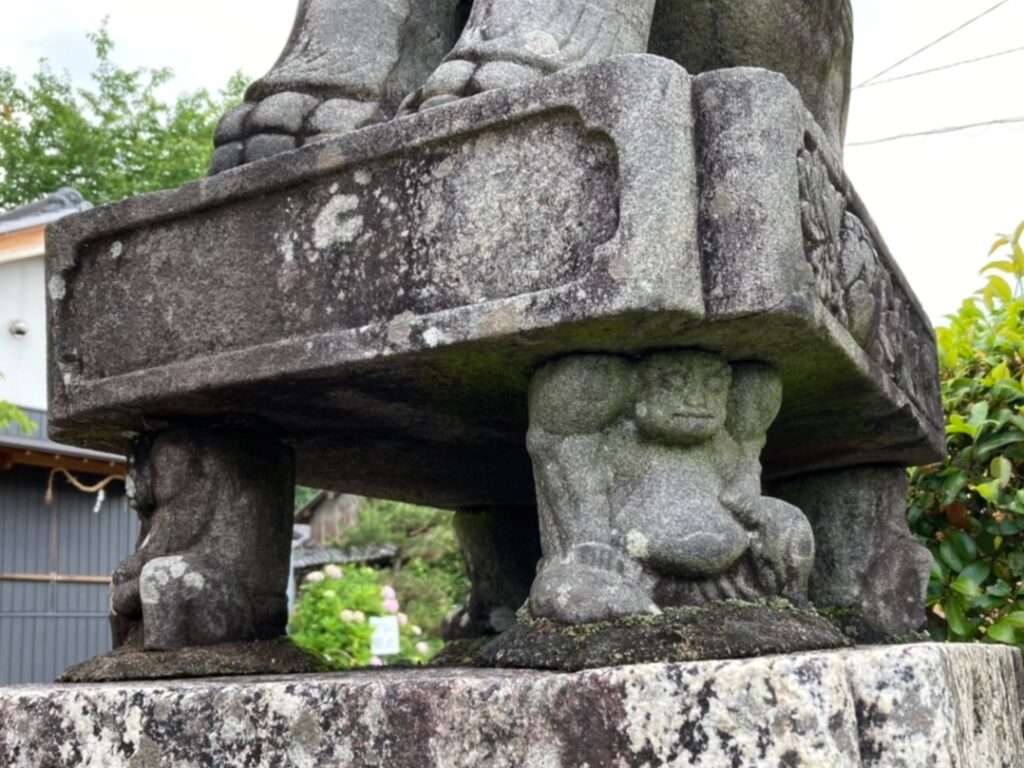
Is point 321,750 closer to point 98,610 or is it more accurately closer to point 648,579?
point 648,579

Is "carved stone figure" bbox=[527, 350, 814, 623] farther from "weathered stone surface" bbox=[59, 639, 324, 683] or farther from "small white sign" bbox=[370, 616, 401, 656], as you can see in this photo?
"small white sign" bbox=[370, 616, 401, 656]

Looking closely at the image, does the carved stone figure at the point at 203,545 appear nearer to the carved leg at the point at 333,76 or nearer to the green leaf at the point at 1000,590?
the carved leg at the point at 333,76

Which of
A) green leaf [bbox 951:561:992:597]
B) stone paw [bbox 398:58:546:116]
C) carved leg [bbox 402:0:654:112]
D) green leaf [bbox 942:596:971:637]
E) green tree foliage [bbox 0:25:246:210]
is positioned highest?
green tree foliage [bbox 0:25:246:210]

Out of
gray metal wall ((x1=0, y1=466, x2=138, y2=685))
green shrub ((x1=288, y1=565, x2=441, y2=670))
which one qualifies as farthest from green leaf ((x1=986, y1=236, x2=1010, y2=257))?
gray metal wall ((x1=0, y1=466, x2=138, y2=685))

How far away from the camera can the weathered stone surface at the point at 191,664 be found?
184 centimetres

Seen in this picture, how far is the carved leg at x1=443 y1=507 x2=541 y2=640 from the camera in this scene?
2.79 meters

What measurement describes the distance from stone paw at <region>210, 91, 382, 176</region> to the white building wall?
10088 millimetres

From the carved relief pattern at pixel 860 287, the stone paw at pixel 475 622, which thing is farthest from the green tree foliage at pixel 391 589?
the carved relief pattern at pixel 860 287

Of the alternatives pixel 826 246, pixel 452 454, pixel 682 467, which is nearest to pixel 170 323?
pixel 452 454

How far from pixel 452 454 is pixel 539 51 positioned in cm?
83

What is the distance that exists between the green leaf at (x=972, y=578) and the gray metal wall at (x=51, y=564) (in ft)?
28.7

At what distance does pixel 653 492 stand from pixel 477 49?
2.23 feet

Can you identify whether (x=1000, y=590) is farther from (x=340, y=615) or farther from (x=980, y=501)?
(x=340, y=615)

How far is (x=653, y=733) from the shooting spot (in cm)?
133
